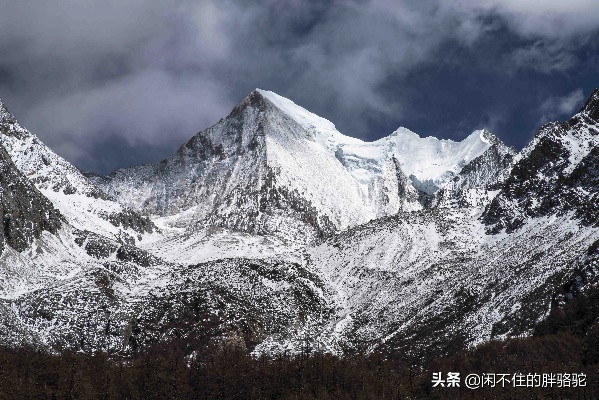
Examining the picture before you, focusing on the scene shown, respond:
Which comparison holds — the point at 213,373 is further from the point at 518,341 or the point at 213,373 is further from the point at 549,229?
the point at 549,229

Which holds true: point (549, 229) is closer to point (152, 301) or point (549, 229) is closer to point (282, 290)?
point (282, 290)

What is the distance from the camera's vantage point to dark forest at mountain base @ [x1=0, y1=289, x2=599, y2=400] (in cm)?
11781

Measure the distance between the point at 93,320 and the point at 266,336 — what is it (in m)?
40.4

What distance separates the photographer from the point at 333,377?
130m

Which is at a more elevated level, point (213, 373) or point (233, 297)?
point (233, 297)

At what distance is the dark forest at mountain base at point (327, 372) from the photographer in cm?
11781

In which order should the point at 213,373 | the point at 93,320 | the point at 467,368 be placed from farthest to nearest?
the point at 93,320 < the point at 213,373 < the point at 467,368

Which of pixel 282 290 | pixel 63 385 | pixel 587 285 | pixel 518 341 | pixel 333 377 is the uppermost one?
pixel 282 290

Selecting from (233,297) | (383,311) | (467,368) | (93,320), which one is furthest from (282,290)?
(467,368)

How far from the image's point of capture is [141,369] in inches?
5487

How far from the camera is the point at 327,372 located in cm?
13375

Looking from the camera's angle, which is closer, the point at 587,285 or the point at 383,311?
the point at 587,285

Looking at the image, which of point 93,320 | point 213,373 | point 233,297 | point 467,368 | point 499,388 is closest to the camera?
point 499,388

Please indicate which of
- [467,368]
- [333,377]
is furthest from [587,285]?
[333,377]
